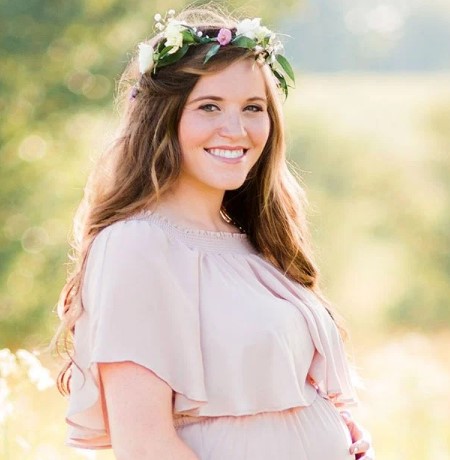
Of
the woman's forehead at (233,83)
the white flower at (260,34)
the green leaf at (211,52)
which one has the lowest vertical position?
the woman's forehead at (233,83)

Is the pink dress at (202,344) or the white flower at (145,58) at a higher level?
the white flower at (145,58)

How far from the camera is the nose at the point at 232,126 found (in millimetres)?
2477

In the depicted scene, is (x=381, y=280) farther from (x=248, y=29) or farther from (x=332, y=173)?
(x=248, y=29)

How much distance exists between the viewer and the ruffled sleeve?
221 centimetres

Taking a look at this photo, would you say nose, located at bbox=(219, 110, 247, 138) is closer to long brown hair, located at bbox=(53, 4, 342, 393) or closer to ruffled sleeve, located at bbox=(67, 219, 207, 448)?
long brown hair, located at bbox=(53, 4, 342, 393)

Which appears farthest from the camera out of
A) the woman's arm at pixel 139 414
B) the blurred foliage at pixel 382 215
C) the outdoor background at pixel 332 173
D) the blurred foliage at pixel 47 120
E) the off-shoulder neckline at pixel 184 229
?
A: the blurred foliage at pixel 382 215

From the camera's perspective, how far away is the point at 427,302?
10.3m

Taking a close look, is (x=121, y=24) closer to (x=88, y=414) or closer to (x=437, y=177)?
(x=88, y=414)

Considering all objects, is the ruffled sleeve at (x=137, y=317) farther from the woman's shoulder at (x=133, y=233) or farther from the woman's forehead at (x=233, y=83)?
the woman's forehead at (x=233, y=83)

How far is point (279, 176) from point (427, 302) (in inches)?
304

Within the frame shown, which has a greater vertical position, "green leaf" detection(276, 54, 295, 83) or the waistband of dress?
"green leaf" detection(276, 54, 295, 83)

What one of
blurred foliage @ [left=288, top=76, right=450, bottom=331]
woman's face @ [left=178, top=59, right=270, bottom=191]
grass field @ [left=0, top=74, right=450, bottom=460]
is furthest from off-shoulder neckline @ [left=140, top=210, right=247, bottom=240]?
blurred foliage @ [left=288, top=76, right=450, bottom=331]

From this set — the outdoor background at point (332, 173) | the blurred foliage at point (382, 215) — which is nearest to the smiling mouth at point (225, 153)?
the outdoor background at point (332, 173)

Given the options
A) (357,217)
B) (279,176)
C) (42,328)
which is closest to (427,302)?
(357,217)
